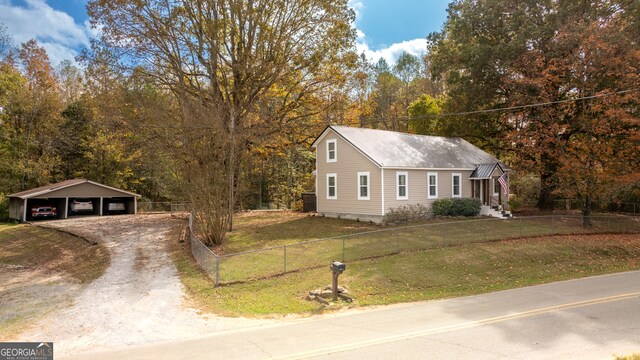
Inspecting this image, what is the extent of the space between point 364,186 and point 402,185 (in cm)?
248

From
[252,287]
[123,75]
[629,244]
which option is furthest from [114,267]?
[629,244]

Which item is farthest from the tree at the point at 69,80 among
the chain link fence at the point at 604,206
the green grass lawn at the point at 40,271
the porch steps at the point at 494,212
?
the chain link fence at the point at 604,206

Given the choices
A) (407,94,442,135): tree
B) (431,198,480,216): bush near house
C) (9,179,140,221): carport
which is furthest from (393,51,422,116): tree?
(9,179,140,221): carport

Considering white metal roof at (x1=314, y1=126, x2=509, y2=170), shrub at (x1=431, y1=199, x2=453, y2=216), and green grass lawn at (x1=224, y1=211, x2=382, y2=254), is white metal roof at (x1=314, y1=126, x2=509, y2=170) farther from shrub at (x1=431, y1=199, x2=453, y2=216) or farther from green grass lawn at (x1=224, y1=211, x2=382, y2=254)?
green grass lawn at (x1=224, y1=211, x2=382, y2=254)

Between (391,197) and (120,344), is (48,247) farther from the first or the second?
(391,197)

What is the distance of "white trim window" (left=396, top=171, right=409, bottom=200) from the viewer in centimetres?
2494

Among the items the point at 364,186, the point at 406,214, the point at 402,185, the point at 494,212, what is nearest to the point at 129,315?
the point at 364,186

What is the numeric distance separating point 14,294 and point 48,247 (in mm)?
10411

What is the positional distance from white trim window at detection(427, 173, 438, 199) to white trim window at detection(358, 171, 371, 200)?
14.8 ft

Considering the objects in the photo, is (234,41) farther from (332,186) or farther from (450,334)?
(450,334)

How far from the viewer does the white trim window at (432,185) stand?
26422mm

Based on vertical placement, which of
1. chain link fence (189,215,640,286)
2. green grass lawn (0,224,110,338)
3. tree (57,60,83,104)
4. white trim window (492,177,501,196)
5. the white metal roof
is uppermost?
tree (57,60,83,104)

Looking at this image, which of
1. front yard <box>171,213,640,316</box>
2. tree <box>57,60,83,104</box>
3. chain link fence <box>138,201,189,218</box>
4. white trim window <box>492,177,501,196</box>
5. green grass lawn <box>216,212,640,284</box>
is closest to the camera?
front yard <box>171,213,640,316</box>

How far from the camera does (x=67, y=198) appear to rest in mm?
33656
